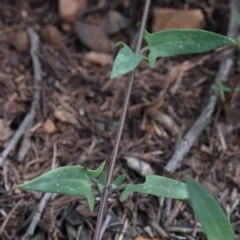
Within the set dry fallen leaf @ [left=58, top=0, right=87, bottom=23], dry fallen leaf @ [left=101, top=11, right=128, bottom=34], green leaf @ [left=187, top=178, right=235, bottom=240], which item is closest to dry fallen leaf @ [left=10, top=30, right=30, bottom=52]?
dry fallen leaf @ [left=58, top=0, right=87, bottom=23]

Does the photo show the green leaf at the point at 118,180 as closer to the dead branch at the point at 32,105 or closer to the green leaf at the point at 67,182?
the green leaf at the point at 67,182

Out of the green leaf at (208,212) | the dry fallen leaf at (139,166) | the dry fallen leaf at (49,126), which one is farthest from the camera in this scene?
the dry fallen leaf at (49,126)

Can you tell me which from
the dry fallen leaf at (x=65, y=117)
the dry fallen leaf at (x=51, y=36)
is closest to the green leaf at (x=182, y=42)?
Result: the dry fallen leaf at (x=65, y=117)

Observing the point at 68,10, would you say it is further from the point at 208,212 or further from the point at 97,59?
the point at 208,212

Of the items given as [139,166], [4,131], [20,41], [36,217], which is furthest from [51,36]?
[36,217]

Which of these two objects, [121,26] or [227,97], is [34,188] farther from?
[121,26]
